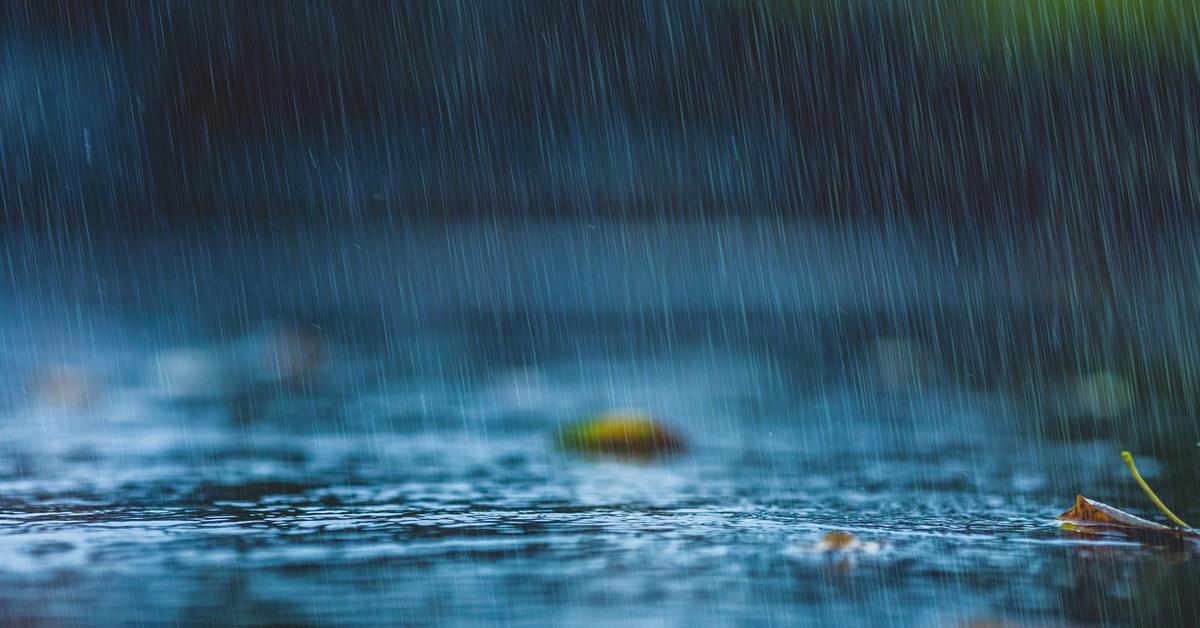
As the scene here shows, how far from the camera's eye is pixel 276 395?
2.32 meters

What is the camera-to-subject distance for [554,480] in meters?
1.55

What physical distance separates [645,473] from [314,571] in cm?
61

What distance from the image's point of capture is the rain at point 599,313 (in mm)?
1102

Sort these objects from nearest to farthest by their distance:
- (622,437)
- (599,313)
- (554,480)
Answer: (554,480) < (622,437) < (599,313)

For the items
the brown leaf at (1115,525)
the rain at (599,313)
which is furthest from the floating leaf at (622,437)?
the brown leaf at (1115,525)

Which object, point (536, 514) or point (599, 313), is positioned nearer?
point (536, 514)

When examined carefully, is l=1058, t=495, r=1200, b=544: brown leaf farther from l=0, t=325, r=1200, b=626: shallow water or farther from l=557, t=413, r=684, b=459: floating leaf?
l=557, t=413, r=684, b=459: floating leaf

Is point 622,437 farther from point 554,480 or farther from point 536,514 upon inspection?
point 536,514

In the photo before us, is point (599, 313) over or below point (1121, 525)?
over

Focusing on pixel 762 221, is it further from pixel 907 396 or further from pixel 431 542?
pixel 431 542

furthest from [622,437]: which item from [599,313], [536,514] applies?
[599,313]

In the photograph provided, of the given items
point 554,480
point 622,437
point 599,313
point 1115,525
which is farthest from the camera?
point 599,313

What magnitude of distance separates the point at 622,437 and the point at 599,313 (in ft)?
6.67

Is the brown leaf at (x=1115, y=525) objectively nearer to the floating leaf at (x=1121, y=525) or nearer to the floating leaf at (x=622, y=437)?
the floating leaf at (x=1121, y=525)
